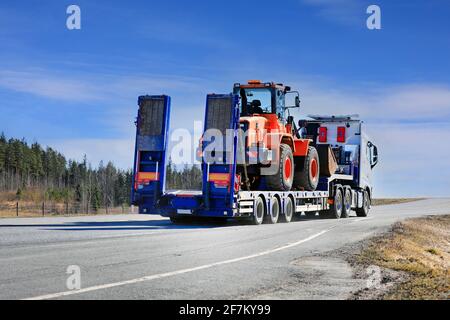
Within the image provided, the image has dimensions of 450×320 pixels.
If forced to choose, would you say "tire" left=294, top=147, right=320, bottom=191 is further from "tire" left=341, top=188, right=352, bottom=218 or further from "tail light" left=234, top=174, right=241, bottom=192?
"tail light" left=234, top=174, right=241, bottom=192

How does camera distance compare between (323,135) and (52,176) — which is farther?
(52,176)

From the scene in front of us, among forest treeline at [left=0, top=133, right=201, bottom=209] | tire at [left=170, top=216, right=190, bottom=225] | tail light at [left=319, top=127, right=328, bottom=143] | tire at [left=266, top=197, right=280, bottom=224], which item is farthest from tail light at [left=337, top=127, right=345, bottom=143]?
forest treeline at [left=0, top=133, right=201, bottom=209]

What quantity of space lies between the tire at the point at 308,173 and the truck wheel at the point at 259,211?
350 centimetres

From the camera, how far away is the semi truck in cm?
1972

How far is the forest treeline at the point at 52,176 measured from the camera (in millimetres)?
108938

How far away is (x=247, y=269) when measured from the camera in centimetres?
938

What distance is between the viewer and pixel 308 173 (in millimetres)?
24500

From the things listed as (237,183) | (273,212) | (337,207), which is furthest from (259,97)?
A: (337,207)

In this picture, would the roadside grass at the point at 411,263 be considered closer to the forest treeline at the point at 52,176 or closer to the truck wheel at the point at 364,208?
the truck wheel at the point at 364,208

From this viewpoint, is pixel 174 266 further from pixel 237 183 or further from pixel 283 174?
pixel 283 174

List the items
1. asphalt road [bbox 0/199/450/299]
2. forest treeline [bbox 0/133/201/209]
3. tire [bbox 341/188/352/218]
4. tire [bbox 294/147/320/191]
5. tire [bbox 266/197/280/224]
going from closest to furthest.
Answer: asphalt road [bbox 0/199/450/299] → tire [bbox 266/197/280/224] → tire [bbox 294/147/320/191] → tire [bbox 341/188/352/218] → forest treeline [bbox 0/133/201/209]

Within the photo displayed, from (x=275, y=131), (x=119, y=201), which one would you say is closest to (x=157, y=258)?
(x=275, y=131)

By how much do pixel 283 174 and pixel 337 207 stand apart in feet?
22.5
